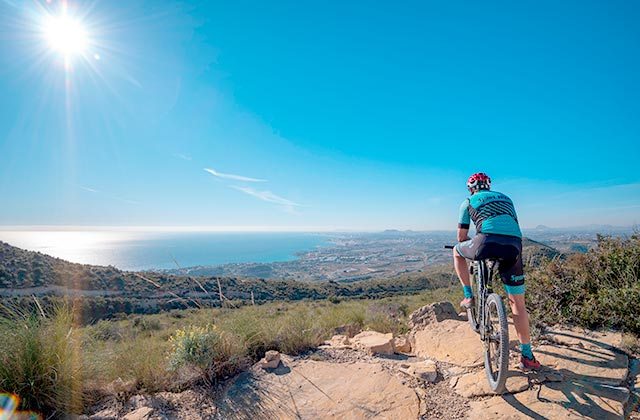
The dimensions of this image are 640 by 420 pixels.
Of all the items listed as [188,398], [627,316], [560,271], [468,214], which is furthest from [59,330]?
[560,271]

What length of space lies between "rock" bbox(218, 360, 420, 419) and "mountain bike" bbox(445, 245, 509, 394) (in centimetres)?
81

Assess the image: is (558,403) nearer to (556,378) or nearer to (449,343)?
(556,378)

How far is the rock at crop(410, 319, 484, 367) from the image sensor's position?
381cm

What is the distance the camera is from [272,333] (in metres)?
4.25

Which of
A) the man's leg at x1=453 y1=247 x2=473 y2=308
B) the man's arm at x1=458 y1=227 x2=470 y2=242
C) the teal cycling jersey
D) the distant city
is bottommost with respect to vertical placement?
the distant city

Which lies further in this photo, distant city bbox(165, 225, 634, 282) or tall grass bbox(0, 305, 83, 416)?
distant city bbox(165, 225, 634, 282)

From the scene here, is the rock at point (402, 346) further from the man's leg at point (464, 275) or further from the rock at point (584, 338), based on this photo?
the rock at point (584, 338)

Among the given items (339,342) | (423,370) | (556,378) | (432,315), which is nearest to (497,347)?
(556,378)

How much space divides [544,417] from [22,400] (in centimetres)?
437

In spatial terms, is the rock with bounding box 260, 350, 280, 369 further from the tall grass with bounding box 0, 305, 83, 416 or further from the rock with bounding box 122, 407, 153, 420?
the tall grass with bounding box 0, 305, 83, 416

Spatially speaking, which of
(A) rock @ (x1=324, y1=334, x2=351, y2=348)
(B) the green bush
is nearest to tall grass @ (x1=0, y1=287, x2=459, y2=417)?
(A) rock @ (x1=324, y1=334, x2=351, y2=348)

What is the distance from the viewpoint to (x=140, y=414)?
2785 mm

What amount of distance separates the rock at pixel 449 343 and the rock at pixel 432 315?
144mm

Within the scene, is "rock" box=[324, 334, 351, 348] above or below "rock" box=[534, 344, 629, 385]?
below
